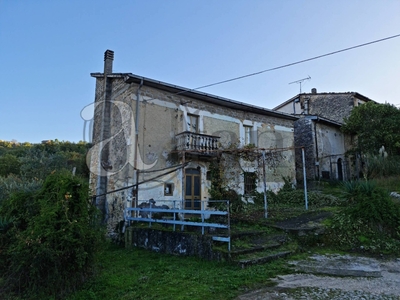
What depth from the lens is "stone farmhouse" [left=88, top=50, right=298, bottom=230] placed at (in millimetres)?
11852

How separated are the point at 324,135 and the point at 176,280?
680 inches

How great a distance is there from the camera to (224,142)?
577 inches

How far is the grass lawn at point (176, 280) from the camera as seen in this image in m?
4.71

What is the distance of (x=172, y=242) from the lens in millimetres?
7676

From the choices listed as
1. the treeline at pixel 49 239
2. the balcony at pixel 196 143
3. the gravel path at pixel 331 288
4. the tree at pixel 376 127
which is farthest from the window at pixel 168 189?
the tree at pixel 376 127

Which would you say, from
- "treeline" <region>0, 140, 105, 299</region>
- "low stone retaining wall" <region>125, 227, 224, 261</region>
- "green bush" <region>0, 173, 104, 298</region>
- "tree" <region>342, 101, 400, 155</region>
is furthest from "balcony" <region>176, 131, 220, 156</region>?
"tree" <region>342, 101, 400, 155</region>

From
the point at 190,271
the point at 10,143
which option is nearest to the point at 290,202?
the point at 190,271

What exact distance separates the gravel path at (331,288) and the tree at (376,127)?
43.2ft

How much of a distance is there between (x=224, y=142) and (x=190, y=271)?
936 centimetres

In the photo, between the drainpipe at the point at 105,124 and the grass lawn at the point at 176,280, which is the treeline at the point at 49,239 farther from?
the drainpipe at the point at 105,124

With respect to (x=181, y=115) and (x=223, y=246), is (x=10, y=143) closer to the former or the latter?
(x=181, y=115)

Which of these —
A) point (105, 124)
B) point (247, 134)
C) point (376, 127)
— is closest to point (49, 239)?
point (105, 124)

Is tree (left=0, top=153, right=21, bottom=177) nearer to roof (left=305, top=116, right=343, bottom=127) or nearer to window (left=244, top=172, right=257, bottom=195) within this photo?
window (left=244, top=172, right=257, bottom=195)

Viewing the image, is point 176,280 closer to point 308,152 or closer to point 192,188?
point 192,188
